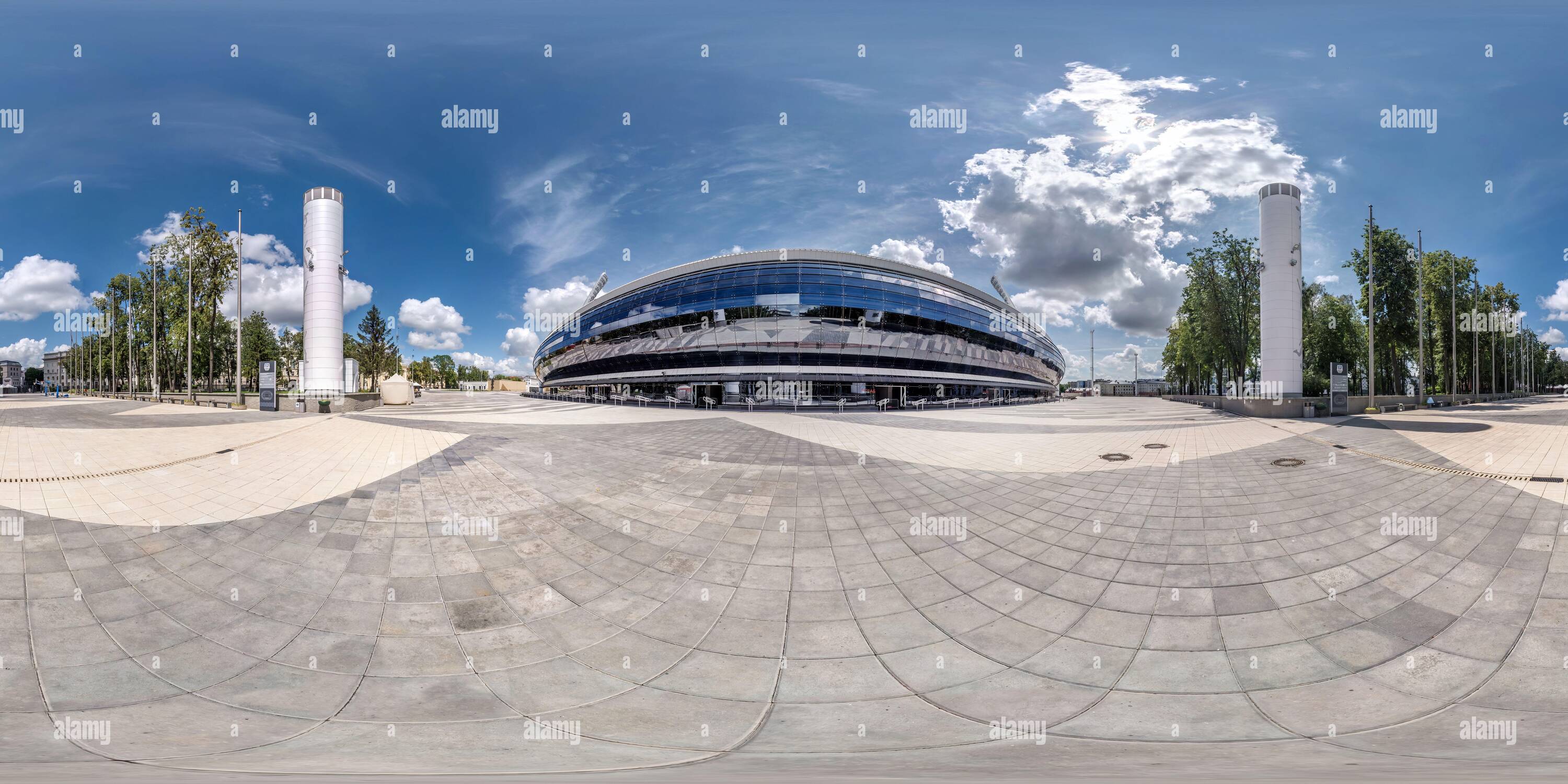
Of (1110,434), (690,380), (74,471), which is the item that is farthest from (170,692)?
(690,380)

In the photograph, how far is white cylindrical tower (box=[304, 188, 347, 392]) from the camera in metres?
25.1

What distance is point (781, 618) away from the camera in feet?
16.8

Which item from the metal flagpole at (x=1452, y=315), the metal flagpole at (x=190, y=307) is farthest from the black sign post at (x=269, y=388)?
the metal flagpole at (x=1452, y=315)

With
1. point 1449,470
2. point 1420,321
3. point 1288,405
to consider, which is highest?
point 1420,321

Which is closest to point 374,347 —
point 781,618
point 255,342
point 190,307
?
point 255,342

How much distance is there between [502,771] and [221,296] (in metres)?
44.8

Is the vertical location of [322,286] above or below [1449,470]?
above

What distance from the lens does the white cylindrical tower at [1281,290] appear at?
75.4 feet

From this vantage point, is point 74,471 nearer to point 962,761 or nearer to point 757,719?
point 757,719

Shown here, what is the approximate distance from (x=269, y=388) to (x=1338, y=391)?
1630 inches

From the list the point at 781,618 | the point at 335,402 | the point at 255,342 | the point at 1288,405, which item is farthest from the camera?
the point at 255,342

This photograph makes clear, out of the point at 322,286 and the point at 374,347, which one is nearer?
the point at 322,286

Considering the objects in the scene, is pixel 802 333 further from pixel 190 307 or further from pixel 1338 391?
pixel 190 307

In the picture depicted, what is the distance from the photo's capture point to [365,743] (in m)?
3.84
